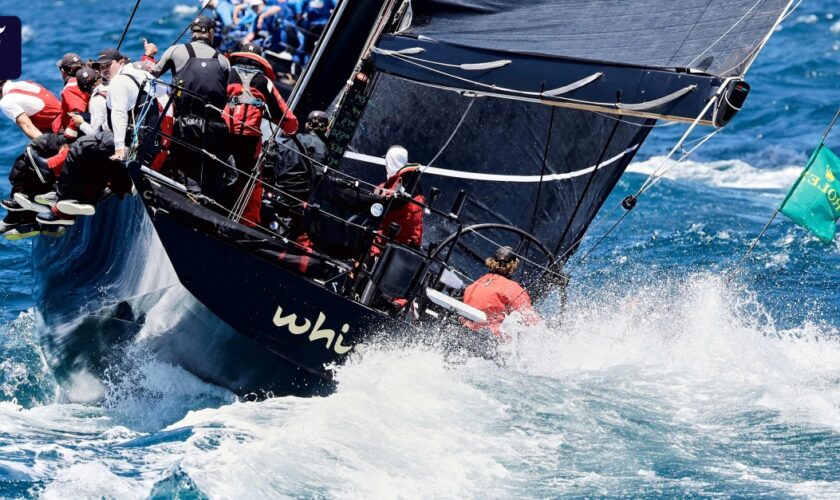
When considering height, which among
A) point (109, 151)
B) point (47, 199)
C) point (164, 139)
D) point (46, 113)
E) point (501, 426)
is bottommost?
point (47, 199)

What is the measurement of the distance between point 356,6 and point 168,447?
3757 millimetres

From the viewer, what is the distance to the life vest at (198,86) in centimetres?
724

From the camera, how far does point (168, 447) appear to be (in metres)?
6.70

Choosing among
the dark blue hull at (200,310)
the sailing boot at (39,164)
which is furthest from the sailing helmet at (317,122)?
the sailing boot at (39,164)

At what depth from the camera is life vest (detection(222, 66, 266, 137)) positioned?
7.34 metres

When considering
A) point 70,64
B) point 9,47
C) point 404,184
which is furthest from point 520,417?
point 9,47

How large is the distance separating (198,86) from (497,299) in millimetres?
2301

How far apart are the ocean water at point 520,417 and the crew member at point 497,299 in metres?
0.25

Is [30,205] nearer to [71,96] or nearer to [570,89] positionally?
[71,96]

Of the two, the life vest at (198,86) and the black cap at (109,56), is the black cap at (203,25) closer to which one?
the life vest at (198,86)

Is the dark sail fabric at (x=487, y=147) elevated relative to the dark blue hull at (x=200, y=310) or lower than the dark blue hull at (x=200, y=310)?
elevated

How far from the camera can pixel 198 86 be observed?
23.7 ft

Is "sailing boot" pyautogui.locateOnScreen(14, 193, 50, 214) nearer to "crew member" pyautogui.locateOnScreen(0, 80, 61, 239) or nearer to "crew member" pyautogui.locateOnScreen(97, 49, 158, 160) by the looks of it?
"crew member" pyautogui.locateOnScreen(0, 80, 61, 239)

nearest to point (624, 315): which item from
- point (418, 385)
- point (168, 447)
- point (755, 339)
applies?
point (755, 339)
